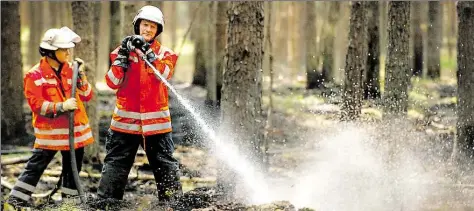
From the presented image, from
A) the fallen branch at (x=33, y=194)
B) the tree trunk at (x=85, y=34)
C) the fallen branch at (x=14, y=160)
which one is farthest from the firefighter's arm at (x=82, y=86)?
the fallen branch at (x=14, y=160)

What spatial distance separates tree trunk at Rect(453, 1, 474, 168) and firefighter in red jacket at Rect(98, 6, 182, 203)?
4.82 meters

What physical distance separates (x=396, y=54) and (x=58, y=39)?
5.02m

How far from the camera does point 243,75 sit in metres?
7.69

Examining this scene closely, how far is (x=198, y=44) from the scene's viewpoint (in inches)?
842

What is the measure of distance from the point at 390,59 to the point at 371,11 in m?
8.11

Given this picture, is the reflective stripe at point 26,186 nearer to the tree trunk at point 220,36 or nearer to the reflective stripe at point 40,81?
the reflective stripe at point 40,81

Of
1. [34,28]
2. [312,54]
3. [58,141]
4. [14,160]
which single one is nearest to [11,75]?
[14,160]

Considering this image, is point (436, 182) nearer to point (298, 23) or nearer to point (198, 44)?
point (198, 44)

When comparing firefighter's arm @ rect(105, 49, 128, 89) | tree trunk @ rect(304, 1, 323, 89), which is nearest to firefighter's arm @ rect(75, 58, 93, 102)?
firefighter's arm @ rect(105, 49, 128, 89)

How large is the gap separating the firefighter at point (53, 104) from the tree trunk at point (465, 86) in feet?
17.7

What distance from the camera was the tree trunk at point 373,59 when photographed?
673 inches

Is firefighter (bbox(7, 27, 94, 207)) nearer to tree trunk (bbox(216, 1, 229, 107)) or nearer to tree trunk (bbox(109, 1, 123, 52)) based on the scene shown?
tree trunk (bbox(216, 1, 229, 107))

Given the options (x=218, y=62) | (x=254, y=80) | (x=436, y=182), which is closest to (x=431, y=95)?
(x=218, y=62)

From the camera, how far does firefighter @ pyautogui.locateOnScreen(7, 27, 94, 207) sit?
698 centimetres
